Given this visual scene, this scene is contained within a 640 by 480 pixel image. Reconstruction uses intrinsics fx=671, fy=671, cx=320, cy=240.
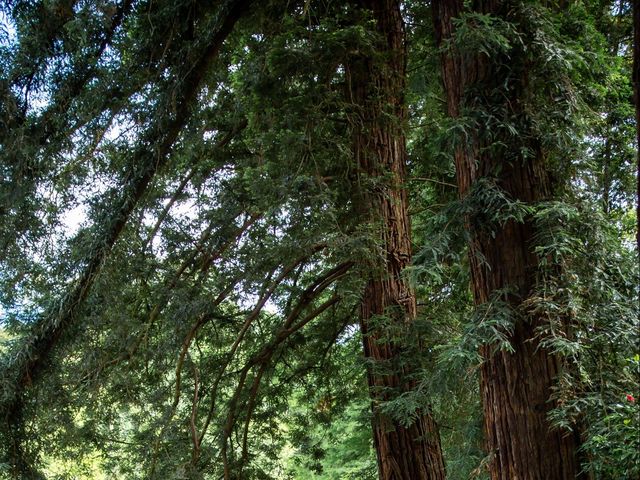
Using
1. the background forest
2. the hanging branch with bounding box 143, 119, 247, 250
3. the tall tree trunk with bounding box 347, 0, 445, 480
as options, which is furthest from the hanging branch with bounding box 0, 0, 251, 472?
the hanging branch with bounding box 143, 119, 247, 250

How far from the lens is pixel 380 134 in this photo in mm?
5059

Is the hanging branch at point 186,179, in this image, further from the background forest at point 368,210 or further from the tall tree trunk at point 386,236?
the tall tree trunk at point 386,236

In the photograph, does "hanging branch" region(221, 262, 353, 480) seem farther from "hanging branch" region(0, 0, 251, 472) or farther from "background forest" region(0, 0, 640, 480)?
"hanging branch" region(0, 0, 251, 472)

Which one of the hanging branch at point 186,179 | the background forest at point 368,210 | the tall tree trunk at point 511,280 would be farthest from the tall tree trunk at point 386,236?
the hanging branch at point 186,179

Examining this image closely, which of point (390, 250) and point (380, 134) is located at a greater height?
point (380, 134)

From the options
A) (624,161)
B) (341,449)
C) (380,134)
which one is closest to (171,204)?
(380,134)

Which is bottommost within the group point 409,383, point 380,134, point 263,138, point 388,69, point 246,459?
point 246,459

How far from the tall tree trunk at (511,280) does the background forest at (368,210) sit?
11 mm

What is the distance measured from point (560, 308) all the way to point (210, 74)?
3.18 meters

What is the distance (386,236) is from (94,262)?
203 cm

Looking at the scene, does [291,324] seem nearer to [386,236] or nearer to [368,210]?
[386,236]

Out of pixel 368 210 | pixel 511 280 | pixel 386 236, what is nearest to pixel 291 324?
pixel 386 236

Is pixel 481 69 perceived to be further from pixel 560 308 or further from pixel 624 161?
pixel 560 308

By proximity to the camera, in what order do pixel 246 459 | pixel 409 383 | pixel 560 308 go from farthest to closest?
pixel 246 459, pixel 409 383, pixel 560 308
